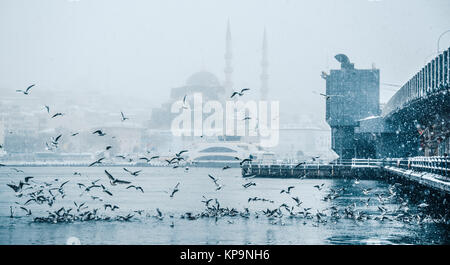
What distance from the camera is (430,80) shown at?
3919 cm

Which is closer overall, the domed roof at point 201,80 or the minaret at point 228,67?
the minaret at point 228,67

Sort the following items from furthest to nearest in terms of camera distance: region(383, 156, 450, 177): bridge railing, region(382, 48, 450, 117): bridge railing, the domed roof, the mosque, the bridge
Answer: the domed roof < the mosque < the bridge < region(382, 48, 450, 117): bridge railing < region(383, 156, 450, 177): bridge railing

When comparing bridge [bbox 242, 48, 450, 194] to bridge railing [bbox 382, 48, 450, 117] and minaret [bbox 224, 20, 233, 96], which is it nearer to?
bridge railing [bbox 382, 48, 450, 117]

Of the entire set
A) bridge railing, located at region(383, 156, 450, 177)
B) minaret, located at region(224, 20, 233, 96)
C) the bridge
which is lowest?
bridge railing, located at region(383, 156, 450, 177)

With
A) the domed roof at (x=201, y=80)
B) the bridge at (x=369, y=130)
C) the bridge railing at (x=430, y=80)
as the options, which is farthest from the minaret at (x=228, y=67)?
the bridge railing at (x=430, y=80)

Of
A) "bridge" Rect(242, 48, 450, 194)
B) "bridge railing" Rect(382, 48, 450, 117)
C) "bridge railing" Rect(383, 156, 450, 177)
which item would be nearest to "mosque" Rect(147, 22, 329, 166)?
"bridge" Rect(242, 48, 450, 194)

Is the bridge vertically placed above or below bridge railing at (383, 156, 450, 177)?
above

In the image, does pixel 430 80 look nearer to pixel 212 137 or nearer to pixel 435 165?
pixel 435 165

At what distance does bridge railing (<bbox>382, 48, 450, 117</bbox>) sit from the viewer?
3444 centimetres

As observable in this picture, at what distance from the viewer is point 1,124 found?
531 ft

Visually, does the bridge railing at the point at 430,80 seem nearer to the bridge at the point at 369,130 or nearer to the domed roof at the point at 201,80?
the bridge at the point at 369,130

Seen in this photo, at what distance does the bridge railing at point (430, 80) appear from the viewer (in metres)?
34.4
